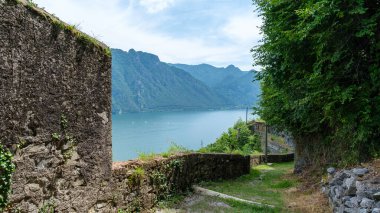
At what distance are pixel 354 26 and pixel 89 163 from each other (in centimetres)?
646

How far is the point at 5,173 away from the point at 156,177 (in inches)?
207

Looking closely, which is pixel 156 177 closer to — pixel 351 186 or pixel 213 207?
pixel 213 207

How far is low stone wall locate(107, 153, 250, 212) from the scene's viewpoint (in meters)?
6.94

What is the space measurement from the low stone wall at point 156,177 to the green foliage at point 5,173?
7.19ft

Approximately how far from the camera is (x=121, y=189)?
6.87 metres

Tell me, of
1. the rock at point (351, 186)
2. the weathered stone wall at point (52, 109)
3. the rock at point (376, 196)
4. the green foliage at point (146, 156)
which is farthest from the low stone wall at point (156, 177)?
the rock at point (376, 196)

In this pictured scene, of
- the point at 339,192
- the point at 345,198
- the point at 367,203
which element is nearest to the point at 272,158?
the point at 339,192

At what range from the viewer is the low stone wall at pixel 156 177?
22.8 ft

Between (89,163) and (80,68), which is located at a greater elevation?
(80,68)

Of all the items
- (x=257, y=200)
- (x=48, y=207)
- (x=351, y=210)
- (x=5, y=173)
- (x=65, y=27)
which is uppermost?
(x=65, y=27)

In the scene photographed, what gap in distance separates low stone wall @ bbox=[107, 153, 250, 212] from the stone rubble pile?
4316mm

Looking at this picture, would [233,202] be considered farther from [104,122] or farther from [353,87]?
[104,122]

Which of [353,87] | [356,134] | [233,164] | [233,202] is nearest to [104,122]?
[233,202]

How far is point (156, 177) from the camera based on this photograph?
8.87 metres
